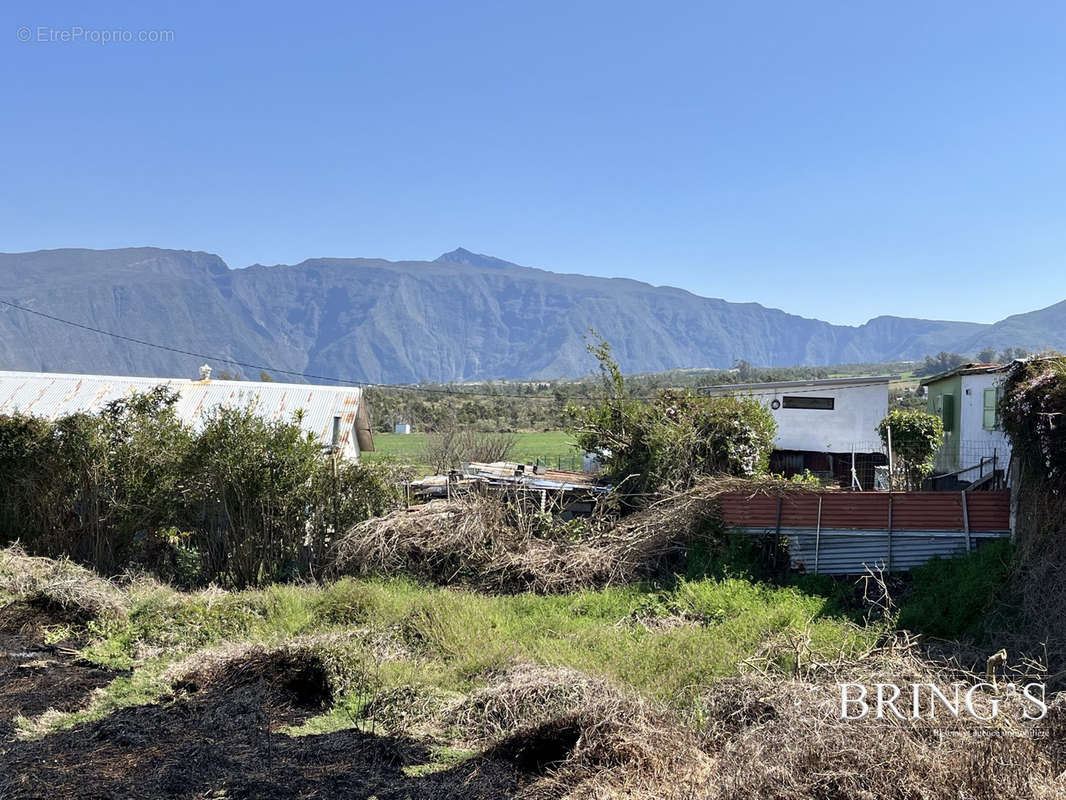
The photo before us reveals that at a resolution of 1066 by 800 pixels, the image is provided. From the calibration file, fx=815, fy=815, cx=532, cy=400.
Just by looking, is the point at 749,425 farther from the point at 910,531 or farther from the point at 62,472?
the point at 62,472

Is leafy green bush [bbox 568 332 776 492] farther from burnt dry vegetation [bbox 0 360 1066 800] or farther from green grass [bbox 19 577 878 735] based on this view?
green grass [bbox 19 577 878 735]

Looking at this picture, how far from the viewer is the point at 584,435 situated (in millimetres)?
15039

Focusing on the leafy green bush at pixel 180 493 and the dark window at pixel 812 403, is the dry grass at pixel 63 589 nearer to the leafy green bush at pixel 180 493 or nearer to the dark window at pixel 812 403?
the leafy green bush at pixel 180 493

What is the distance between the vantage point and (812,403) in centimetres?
2602

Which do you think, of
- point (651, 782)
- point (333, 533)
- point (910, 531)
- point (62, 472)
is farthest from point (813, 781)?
point (62, 472)

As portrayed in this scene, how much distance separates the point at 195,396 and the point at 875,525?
59.1 feet

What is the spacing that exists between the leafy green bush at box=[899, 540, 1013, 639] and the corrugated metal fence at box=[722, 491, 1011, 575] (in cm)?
31

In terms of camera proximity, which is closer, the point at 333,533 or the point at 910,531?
the point at 910,531

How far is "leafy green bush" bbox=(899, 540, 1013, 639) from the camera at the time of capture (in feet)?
28.8

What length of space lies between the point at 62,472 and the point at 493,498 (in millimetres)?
7324

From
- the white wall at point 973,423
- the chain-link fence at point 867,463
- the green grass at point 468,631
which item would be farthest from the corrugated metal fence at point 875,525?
the white wall at point 973,423

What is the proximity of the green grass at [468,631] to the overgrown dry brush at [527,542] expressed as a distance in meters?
0.51

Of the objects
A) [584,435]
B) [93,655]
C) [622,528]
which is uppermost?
[584,435]

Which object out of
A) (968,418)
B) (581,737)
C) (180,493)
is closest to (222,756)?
(581,737)
